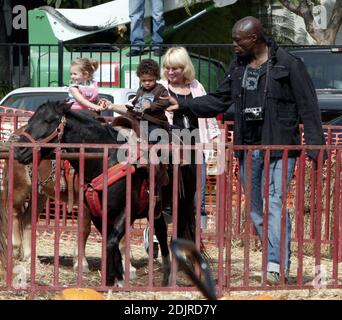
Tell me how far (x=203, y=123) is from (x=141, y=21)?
→ 633 centimetres

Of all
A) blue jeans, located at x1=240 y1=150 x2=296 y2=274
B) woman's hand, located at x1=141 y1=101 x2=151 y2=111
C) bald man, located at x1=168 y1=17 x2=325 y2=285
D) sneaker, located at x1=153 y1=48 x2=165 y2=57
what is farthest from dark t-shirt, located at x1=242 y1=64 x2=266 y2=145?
sneaker, located at x1=153 y1=48 x2=165 y2=57

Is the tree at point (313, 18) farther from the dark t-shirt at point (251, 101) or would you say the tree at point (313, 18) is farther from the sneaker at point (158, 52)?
the dark t-shirt at point (251, 101)

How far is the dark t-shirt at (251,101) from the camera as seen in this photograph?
28.8 ft

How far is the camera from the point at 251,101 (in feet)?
28.8

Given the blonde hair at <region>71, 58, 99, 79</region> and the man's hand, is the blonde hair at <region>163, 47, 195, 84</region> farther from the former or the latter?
the blonde hair at <region>71, 58, 99, 79</region>

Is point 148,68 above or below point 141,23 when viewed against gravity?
below

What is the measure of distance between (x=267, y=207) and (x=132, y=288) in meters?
1.10

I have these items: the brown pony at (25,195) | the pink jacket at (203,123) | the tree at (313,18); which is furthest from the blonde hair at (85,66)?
the tree at (313,18)

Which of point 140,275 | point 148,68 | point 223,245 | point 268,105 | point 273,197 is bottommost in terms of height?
point 140,275

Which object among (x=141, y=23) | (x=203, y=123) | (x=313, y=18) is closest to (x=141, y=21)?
(x=141, y=23)

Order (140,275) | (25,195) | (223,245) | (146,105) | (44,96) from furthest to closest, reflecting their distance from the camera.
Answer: (44,96) < (25,195) < (140,275) < (146,105) < (223,245)

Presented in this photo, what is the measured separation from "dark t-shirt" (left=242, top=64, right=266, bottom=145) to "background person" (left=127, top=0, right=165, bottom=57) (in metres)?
7.18

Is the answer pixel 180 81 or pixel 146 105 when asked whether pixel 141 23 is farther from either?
pixel 146 105
